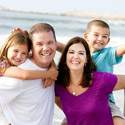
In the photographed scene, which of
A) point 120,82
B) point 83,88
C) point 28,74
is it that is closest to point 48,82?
point 28,74

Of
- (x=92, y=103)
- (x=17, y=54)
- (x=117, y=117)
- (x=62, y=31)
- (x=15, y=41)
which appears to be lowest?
(x=117, y=117)

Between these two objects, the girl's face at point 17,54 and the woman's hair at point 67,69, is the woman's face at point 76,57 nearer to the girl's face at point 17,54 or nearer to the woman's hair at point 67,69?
the woman's hair at point 67,69

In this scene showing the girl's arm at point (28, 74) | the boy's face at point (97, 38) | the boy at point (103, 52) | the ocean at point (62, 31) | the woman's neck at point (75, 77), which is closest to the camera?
the girl's arm at point (28, 74)

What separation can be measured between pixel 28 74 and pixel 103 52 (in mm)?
1051

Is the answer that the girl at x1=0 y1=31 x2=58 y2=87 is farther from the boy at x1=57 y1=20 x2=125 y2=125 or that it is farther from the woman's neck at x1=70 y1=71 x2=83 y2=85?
the boy at x1=57 y1=20 x2=125 y2=125

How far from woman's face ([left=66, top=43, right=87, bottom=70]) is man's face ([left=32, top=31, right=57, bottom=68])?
180mm

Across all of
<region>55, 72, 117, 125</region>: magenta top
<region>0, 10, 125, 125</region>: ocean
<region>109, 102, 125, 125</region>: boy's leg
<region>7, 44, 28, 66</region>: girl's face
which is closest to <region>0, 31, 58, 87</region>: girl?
<region>7, 44, 28, 66</region>: girl's face

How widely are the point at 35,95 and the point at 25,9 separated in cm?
4268

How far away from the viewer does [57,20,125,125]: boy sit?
2922mm

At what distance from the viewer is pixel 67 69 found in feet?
9.32

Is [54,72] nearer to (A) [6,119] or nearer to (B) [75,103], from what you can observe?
(B) [75,103]

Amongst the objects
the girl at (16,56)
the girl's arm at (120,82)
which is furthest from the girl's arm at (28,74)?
the girl's arm at (120,82)

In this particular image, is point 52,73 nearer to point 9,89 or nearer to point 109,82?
point 9,89

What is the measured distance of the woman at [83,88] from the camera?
2637 millimetres
